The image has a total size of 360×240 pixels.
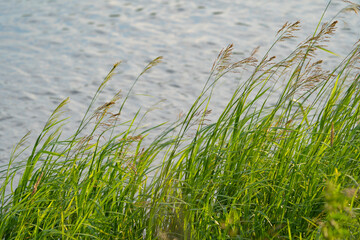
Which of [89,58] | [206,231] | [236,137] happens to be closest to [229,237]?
[206,231]

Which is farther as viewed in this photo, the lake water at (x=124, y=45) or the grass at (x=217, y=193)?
the lake water at (x=124, y=45)

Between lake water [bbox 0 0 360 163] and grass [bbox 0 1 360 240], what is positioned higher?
grass [bbox 0 1 360 240]

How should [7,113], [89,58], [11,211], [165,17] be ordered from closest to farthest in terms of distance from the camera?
[11,211]
[7,113]
[89,58]
[165,17]

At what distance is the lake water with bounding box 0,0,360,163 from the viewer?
729 centimetres

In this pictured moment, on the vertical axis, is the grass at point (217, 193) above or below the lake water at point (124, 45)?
above

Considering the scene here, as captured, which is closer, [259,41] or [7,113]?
[7,113]

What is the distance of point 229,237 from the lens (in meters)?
2.83

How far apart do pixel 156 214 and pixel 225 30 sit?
703 centimetres

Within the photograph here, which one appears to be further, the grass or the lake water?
the lake water

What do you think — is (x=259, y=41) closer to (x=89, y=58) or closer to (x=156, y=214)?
(x=89, y=58)

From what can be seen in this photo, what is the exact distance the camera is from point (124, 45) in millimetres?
8953

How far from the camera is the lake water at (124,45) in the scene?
7.29 metres

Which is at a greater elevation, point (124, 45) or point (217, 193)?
point (217, 193)

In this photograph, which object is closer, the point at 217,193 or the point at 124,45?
the point at 217,193
